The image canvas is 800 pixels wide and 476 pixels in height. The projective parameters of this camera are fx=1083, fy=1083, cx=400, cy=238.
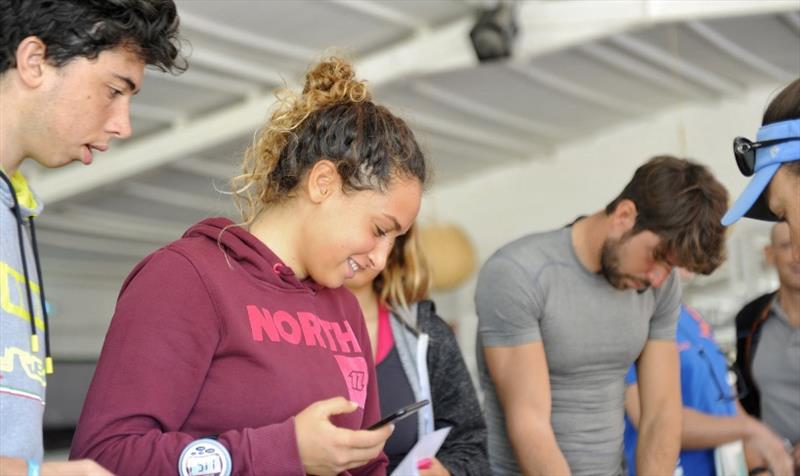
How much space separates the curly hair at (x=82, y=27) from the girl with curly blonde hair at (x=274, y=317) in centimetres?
25

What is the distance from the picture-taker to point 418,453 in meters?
1.71

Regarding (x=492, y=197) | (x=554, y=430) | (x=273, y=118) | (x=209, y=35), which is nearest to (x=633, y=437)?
(x=554, y=430)

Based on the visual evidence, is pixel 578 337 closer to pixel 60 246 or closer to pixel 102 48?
pixel 102 48

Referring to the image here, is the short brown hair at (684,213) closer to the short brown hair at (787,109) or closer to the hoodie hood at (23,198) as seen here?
the short brown hair at (787,109)

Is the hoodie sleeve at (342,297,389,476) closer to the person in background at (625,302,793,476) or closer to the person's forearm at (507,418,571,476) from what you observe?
the person's forearm at (507,418,571,476)

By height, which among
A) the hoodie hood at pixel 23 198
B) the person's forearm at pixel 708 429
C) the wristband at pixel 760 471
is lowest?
the wristband at pixel 760 471

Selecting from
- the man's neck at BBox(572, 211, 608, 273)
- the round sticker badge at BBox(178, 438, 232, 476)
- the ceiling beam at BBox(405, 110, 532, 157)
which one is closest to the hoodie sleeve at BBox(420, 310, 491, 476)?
the man's neck at BBox(572, 211, 608, 273)

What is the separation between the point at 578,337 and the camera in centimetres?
229

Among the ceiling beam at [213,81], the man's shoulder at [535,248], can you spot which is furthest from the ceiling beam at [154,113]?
the man's shoulder at [535,248]

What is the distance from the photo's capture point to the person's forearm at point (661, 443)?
96.6 inches

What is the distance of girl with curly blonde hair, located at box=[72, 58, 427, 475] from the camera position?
49.0 inches

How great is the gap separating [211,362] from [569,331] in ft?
3.73

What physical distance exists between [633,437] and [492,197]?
580 centimetres

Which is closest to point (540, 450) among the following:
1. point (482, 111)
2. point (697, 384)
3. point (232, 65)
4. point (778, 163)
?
point (778, 163)
